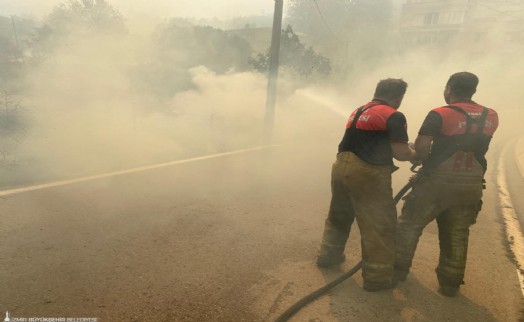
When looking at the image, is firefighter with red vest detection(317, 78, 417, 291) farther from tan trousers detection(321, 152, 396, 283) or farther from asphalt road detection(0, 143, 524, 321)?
asphalt road detection(0, 143, 524, 321)

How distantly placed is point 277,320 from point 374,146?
146cm

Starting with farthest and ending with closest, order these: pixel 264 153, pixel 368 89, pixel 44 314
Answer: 1. pixel 368 89
2. pixel 264 153
3. pixel 44 314

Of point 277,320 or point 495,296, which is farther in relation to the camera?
point 495,296

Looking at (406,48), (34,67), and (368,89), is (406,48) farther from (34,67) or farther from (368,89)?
(34,67)

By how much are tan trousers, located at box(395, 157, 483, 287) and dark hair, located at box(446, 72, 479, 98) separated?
591mm

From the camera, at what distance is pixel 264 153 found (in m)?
8.14

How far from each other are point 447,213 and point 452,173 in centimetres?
34

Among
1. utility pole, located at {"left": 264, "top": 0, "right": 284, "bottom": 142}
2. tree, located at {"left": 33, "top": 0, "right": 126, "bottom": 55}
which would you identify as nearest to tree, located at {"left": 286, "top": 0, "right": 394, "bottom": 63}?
tree, located at {"left": 33, "top": 0, "right": 126, "bottom": 55}

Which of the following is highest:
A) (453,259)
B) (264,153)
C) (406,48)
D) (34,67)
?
(406,48)

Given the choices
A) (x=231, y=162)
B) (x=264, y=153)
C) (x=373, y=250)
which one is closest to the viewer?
(x=373, y=250)

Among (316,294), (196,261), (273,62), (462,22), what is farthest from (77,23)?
(462,22)

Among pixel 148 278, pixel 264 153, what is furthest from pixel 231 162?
pixel 148 278

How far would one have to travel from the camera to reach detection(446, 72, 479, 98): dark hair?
2736 mm

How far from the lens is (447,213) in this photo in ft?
9.32
